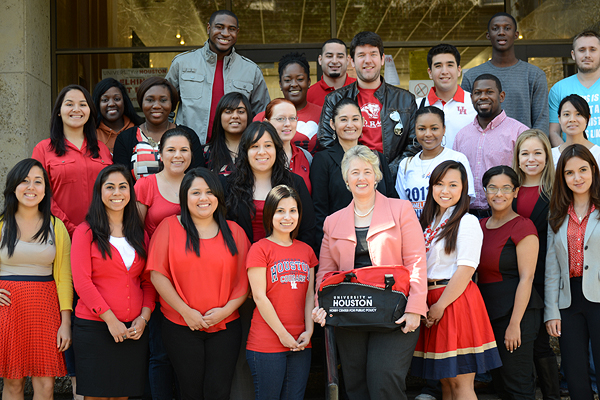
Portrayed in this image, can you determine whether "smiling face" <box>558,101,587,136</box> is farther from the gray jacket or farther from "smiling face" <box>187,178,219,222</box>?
"smiling face" <box>187,178,219,222</box>

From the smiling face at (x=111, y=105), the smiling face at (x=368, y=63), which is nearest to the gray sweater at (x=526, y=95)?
the smiling face at (x=368, y=63)

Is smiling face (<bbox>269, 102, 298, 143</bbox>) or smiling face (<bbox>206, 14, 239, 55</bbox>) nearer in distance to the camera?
smiling face (<bbox>269, 102, 298, 143</bbox>)

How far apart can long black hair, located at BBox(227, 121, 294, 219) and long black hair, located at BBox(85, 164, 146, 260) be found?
67cm

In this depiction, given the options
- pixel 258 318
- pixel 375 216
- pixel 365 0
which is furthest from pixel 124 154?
pixel 365 0

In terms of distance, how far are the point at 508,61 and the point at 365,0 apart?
8.96 feet

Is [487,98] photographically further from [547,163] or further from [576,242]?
[576,242]

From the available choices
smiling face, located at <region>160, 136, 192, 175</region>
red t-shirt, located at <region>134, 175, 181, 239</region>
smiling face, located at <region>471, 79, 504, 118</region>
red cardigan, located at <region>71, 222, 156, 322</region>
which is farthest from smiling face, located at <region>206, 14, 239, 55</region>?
red cardigan, located at <region>71, 222, 156, 322</region>

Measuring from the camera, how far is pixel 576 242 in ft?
12.8

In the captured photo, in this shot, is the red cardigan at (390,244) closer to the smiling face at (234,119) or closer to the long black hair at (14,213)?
the smiling face at (234,119)

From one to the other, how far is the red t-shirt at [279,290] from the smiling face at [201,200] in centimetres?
40

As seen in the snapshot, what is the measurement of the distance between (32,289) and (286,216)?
71.1 inches

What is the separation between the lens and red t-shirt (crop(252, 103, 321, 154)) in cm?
499

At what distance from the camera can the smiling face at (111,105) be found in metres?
5.18

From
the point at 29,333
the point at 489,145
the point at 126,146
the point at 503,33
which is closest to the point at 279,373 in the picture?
the point at 29,333
